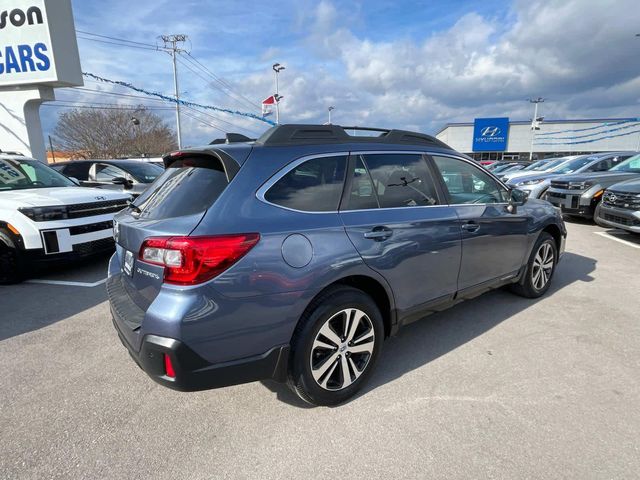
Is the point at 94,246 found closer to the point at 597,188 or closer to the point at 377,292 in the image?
the point at 377,292

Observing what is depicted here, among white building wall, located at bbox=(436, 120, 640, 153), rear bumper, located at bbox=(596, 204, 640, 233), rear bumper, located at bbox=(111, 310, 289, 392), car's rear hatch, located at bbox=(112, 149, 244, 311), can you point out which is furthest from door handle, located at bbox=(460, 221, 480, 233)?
white building wall, located at bbox=(436, 120, 640, 153)

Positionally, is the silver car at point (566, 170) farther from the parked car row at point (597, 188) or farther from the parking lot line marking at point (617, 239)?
the parking lot line marking at point (617, 239)

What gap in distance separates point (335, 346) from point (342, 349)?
7cm

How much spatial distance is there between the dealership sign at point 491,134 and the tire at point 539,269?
58.3 metres

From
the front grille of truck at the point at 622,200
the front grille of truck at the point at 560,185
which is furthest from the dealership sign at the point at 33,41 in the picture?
the front grille of truck at the point at 560,185

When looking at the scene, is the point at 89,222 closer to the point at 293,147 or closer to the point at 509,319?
the point at 293,147

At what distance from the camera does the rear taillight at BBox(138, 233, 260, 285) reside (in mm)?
1924

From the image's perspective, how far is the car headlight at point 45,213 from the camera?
15.4 feet

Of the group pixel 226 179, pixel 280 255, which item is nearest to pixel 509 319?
pixel 280 255

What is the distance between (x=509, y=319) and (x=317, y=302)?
2499mm

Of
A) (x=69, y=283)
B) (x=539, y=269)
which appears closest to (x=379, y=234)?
(x=539, y=269)

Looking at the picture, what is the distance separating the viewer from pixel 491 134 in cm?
5612

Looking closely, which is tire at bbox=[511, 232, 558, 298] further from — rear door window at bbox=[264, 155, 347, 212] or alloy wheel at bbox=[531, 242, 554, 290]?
rear door window at bbox=[264, 155, 347, 212]

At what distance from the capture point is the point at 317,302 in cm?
231
